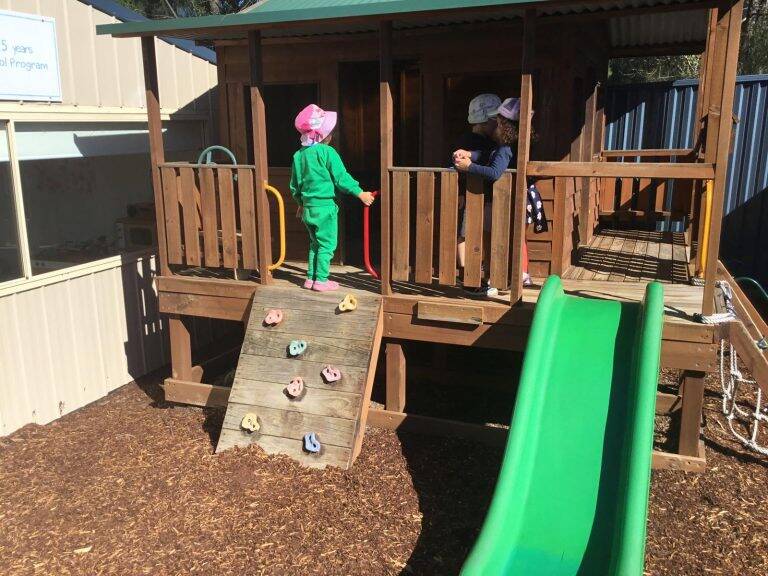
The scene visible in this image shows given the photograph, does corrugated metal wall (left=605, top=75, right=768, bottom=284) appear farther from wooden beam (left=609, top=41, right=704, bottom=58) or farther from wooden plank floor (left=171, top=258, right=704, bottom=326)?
wooden plank floor (left=171, top=258, right=704, bottom=326)

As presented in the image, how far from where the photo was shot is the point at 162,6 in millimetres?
25141

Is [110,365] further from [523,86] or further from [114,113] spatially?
[523,86]

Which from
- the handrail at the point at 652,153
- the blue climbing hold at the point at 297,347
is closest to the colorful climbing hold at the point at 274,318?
the blue climbing hold at the point at 297,347

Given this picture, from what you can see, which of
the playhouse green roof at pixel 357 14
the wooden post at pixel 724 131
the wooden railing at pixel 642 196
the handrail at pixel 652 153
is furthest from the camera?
the handrail at pixel 652 153

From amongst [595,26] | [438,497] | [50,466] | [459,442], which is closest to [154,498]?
[50,466]

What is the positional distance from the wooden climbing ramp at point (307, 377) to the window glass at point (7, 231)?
7.31 feet

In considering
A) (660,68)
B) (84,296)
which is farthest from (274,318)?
(660,68)

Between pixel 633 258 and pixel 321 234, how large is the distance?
3.63m

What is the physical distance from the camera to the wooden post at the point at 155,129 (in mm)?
6398

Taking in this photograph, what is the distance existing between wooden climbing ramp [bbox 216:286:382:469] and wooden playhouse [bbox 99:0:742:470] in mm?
17

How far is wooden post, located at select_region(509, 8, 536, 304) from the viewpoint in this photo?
5.09 m

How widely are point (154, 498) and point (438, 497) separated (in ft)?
6.69

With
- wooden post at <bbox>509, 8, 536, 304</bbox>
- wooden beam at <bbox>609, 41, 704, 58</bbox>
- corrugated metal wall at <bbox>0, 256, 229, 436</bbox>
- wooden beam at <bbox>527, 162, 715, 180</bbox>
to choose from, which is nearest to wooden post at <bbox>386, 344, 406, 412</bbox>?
wooden post at <bbox>509, 8, 536, 304</bbox>

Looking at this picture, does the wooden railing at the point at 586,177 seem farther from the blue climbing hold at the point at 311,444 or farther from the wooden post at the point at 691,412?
the blue climbing hold at the point at 311,444
